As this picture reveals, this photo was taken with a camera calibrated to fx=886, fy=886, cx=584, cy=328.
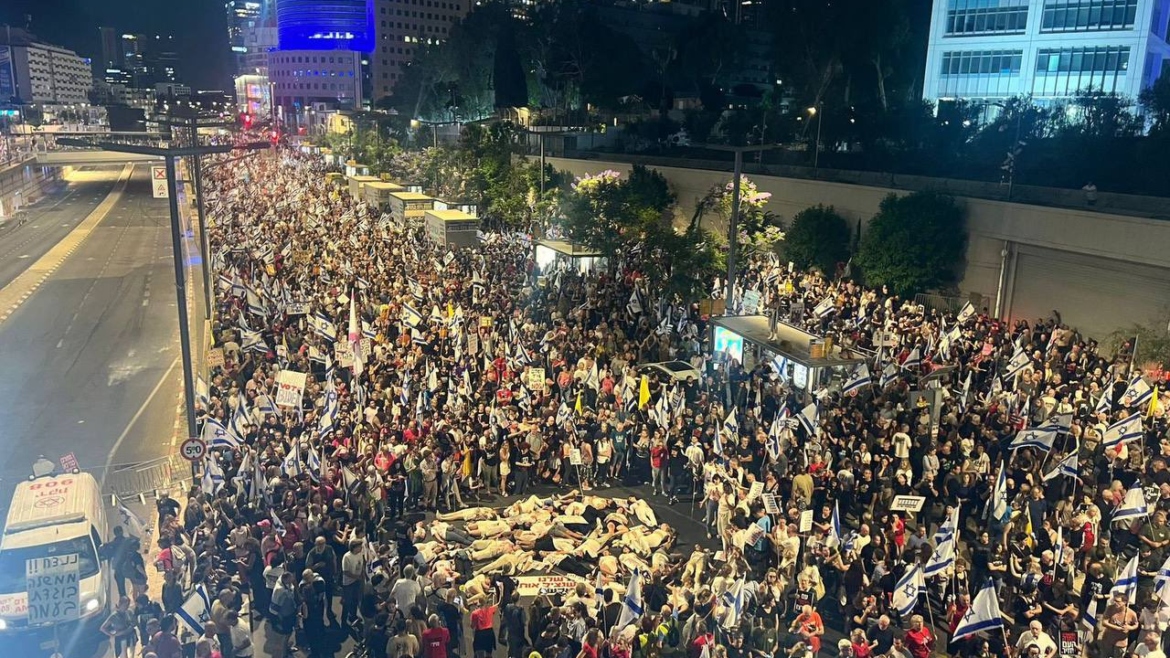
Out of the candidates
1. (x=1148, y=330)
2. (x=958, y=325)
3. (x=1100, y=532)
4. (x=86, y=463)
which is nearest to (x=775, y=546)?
(x=1100, y=532)

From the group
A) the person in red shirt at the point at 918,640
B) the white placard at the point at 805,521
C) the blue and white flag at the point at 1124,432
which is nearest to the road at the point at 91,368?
the white placard at the point at 805,521

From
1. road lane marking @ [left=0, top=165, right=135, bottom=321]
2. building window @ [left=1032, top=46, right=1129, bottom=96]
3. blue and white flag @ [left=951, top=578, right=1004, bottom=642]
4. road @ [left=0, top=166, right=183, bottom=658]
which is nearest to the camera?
blue and white flag @ [left=951, top=578, right=1004, bottom=642]

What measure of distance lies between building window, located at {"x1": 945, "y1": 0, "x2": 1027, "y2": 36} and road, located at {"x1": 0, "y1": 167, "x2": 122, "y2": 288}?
186 ft

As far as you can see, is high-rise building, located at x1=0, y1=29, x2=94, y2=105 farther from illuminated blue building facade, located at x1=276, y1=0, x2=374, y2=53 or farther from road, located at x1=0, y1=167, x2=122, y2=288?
road, located at x1=0, y1=167, x2=122, y2=288

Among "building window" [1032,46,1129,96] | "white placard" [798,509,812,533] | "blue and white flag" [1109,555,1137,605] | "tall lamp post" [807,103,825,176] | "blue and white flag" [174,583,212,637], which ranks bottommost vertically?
"blue and white flag" [174,583,212,637]

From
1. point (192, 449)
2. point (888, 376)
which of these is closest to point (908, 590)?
point (888, 376)

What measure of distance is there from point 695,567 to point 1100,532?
→ 19.9 ft

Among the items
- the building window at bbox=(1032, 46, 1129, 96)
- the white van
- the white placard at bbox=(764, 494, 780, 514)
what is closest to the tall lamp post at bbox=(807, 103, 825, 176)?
the building window at bbox=(1032, 46, 1129, 96)

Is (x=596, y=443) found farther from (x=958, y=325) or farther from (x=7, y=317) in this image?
(x=7, y=317)

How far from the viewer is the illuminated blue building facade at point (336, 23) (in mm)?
178000

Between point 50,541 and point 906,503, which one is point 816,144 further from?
point 50,541

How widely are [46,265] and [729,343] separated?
38863 millimetres

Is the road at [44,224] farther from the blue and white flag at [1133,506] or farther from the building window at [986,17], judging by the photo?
the building window at [986,17]

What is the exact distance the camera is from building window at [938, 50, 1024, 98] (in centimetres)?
5631
